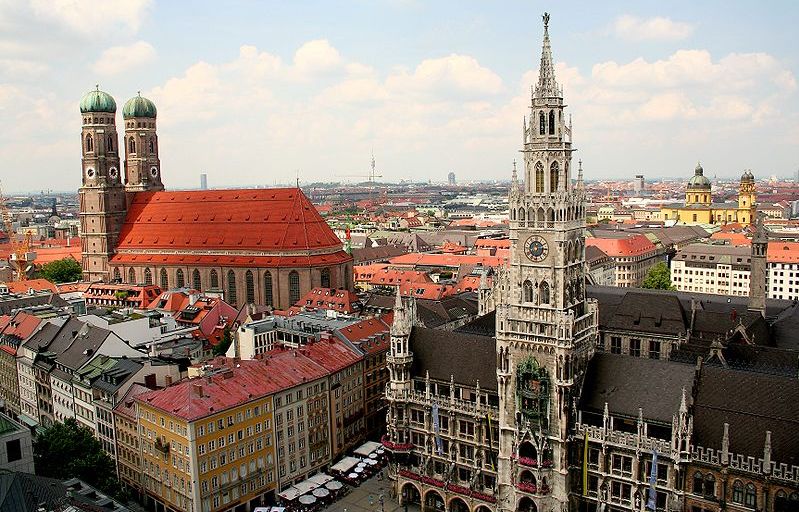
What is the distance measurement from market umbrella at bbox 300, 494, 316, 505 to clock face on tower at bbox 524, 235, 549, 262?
38.1m

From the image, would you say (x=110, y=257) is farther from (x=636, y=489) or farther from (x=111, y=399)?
(x=636, y=489)

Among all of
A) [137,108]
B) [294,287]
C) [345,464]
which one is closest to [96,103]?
[137,108]

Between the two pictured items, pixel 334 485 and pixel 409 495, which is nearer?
pixel 409 495

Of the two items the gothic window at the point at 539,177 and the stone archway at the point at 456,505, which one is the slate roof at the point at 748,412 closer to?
the gothic window at the point at 539,177

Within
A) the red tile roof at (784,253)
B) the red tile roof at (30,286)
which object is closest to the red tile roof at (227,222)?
the red tile roof at (30,286)

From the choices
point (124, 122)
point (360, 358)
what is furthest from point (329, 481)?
point (124, 122)

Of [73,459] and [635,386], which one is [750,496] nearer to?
[635,386]

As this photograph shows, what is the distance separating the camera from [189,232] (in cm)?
18112

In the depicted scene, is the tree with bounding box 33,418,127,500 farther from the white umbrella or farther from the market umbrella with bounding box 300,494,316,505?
the white umbrella

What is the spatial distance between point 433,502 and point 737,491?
33.8 metres

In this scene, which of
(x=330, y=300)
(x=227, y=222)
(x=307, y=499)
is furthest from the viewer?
(x=227, y=222)

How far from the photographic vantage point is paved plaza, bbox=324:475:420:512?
8350 cm

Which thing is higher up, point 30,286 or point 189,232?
point 189,232

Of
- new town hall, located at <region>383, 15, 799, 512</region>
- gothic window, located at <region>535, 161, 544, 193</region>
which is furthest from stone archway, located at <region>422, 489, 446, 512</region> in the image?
gothic window, located at <region>535, 161, 544, 193</region>
